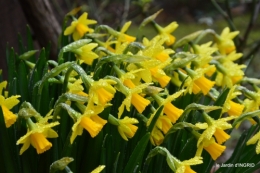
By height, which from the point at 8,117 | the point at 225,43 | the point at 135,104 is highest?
the point at 8,117

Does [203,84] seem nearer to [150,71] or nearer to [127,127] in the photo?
[150,71]

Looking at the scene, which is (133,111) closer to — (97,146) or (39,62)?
(97,146)

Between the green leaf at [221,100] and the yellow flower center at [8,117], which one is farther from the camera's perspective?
the green leaf at [221,100]

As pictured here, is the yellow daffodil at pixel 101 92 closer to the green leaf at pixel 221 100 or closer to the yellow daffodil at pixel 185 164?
the yellow daffodil at pixel 185 164

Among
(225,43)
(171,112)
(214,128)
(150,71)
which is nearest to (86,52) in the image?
(150,71)

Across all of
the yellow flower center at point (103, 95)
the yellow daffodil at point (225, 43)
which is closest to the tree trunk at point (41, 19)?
the yellow daffodil at point (225, 43)

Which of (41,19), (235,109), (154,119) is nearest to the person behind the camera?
(154,119)
